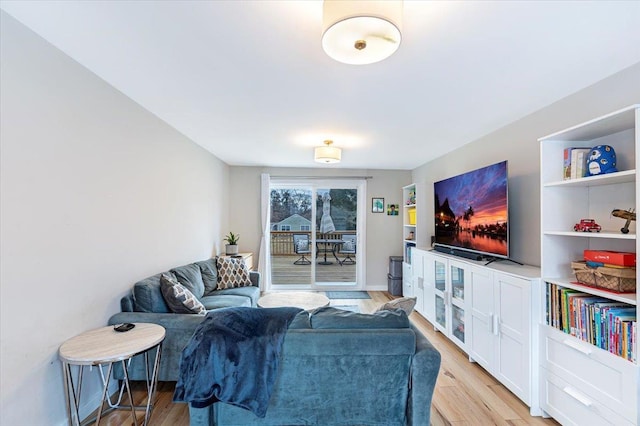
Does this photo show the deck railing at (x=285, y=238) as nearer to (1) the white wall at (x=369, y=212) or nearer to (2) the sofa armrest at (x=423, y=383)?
(1) the white wall at (x=369, y=212)

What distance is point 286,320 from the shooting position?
5.95 feet

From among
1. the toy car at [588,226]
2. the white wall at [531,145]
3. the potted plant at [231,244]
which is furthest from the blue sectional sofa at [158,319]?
the white wall at [531,145]

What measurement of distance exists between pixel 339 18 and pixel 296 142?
273 centimetres

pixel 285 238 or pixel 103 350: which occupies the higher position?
pixel 285 238

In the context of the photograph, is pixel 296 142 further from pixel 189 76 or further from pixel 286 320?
pixel 286 320

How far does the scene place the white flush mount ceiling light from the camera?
3.96ft

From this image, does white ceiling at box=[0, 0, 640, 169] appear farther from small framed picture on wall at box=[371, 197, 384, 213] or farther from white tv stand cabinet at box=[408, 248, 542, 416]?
small framed picture on wall at box=[371, 197, 384, 213]

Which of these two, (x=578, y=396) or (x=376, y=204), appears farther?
(x=376, y=204)

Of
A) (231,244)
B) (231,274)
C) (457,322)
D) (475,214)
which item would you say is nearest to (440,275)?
(457,322)

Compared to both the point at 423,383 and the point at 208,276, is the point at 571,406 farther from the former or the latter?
the point at 208,276

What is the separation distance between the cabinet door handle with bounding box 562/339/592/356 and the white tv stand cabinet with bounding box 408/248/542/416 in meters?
0.24

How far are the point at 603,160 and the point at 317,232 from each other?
4.51 metres

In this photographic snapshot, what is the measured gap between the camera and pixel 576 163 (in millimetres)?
2070

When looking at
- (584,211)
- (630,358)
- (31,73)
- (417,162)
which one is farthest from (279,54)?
(417,162)
